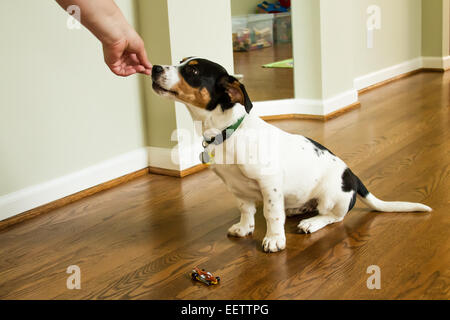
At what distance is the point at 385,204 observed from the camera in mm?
2318

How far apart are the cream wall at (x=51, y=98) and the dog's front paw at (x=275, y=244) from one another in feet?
3.72

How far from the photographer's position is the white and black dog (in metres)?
1.92

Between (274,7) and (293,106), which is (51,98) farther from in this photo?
(274,7)

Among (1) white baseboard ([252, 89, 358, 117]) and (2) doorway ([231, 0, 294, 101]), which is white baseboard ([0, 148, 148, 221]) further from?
(2) doorway ([231, 0, 294, 101])

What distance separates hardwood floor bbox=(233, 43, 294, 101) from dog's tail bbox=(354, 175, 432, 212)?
7.09 ft

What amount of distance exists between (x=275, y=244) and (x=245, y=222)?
0.20 meters

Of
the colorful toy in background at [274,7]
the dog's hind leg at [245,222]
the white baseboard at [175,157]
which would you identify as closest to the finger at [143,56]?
the dog's hind leg at [245,222]

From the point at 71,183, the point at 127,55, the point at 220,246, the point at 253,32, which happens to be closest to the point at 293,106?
the point at 253,32

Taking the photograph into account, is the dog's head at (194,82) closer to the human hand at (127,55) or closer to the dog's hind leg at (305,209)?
the human hand at (127,55)

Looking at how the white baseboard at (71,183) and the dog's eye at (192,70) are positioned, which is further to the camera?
the white baseboard at (71,183)

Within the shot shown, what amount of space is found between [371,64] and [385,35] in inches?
14.0

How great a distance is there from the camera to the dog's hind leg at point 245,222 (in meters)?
2.18

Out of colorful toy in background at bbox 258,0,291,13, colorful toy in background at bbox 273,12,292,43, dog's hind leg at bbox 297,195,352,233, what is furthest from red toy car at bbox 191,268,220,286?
colorful toy in background at bbox 258,0,291,13
